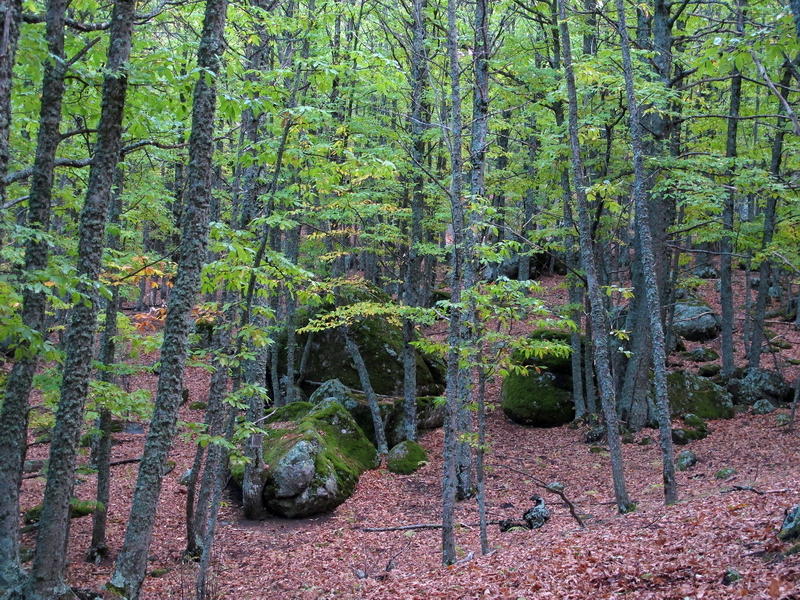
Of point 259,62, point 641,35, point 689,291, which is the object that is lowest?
point 689,291

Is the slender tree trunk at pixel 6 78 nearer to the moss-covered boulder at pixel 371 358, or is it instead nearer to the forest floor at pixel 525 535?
the forest floor at pixel 525 535

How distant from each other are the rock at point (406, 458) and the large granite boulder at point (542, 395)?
3362mm

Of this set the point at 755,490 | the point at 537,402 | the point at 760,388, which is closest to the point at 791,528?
the point at 755,490

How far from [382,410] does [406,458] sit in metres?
1.78

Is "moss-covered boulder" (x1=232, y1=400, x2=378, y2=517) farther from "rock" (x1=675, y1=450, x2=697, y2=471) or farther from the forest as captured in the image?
"rock" (x1=675, y1=450, x2=697, y2=471)

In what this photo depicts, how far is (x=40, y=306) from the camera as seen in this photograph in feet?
19.3

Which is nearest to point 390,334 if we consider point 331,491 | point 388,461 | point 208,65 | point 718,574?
point 388,461

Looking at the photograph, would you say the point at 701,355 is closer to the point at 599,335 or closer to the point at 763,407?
the point at 763,407

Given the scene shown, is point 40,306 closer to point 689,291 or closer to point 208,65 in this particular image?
point 208,65

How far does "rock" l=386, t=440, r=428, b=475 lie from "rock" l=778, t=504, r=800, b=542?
873cm

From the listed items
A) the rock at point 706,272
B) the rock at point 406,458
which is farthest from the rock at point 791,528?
the rock at point 706,272

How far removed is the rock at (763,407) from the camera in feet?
43.7

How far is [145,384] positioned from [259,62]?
13709mm

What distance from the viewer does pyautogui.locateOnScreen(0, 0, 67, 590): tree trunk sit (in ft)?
18.4
